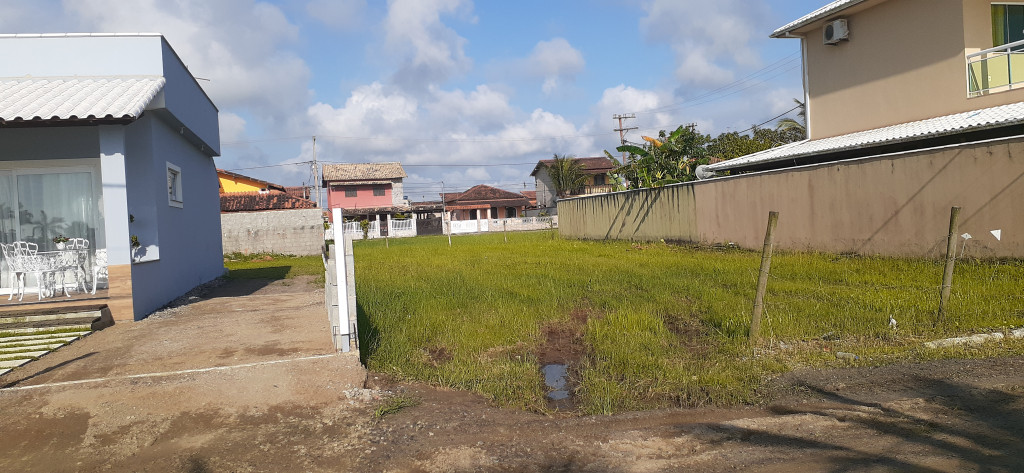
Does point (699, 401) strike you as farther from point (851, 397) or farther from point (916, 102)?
point (916, 102)

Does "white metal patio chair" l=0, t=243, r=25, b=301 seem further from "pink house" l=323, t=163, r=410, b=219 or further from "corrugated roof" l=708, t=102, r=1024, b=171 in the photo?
"pink house" l=323, t=163, r=410, b=219

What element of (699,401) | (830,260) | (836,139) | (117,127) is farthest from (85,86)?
(836,139)

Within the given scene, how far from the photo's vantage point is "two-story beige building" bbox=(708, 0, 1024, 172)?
15.5m

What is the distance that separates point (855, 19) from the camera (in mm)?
19000

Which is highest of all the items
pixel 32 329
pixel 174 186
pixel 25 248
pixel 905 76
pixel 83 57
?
pixel 905 76

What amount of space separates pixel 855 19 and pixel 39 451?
20.5 meters

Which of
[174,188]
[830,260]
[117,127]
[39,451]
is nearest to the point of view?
[39,451]

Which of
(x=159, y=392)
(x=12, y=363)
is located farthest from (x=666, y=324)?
(x=12, y=363)

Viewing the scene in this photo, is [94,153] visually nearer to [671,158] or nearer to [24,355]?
[24,355]

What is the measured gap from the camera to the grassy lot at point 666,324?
6234 mm

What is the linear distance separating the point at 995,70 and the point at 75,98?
18.6 m

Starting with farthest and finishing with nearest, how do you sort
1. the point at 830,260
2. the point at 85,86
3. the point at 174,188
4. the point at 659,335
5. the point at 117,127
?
the point at 830,260
the point at 174,188
the point at 85,86
the point at 117,127
the point at 659,335

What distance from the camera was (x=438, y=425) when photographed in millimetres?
5152

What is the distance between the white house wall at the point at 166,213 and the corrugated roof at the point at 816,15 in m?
16.5
